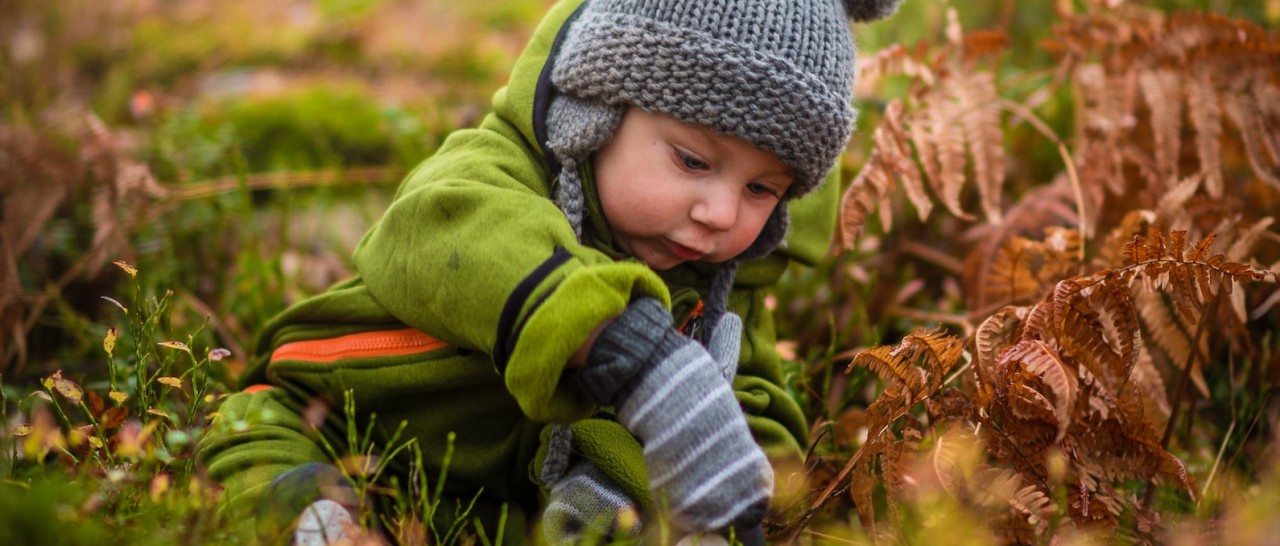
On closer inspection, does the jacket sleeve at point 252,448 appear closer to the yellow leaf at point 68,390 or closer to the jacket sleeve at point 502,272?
the yellow leaf at point 68,390

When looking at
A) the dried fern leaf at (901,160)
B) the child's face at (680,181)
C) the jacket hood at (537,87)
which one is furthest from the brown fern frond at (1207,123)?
the jacket hood at (537,87)

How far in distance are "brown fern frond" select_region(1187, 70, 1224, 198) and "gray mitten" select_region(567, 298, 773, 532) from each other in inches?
81.6

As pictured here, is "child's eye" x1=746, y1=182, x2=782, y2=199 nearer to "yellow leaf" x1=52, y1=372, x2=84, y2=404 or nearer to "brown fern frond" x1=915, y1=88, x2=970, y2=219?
"brown fern frond" x1=915, y1=88, x2=970, y2=219

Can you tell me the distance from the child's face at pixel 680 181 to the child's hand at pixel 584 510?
51 centimetres

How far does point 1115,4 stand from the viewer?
329 centimetres

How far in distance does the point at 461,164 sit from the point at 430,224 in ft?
0.61

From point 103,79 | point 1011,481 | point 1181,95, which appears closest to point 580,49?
point 1011,481

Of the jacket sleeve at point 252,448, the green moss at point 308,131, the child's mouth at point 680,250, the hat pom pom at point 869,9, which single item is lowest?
the green moss at point 308,131

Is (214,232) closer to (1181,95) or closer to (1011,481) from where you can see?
(1011,481)

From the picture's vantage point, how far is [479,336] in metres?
1.83

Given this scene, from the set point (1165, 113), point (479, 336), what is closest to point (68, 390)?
point (479, 336)

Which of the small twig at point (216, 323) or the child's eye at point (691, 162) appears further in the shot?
the small twig at point (216, 323)

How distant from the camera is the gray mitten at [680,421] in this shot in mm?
1710

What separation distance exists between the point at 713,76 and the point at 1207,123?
200 cm
